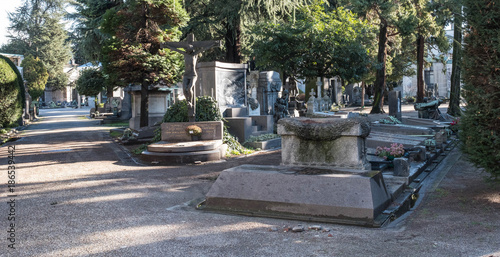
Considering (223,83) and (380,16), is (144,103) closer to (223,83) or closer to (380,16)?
(223,83)

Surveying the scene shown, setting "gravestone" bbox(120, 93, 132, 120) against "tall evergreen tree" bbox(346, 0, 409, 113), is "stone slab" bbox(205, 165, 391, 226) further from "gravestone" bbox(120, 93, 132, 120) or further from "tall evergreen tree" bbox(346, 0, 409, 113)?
"gravestone" bbox(120, 93, 132, 120)

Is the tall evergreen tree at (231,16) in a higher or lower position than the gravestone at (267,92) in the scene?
higher

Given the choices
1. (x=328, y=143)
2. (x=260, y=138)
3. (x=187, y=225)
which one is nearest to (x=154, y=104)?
(x=260, y=138)

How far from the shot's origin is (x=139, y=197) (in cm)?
709

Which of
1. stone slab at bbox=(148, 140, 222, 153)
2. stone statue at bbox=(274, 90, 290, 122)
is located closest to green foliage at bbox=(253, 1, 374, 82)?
stone statue at bbox=(274, 90, 290, 122)

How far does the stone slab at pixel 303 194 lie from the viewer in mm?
5492

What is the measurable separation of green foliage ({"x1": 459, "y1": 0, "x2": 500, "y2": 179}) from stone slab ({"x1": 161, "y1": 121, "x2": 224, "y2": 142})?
721 centimetres

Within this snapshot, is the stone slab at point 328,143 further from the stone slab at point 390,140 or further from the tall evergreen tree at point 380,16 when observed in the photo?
the tall evergreen tree at point 380,16

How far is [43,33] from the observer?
5919 centimetres

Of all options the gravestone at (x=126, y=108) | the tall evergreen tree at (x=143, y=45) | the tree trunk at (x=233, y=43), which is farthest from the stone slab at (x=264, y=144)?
the gravestone at (x=126, y=108)

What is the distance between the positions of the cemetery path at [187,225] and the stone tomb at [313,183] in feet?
0.86

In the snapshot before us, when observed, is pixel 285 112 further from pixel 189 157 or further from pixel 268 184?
pixel 268 184

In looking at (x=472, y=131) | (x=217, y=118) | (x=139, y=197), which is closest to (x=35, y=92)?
(x=217, y=118)

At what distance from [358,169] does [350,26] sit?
1828cm
